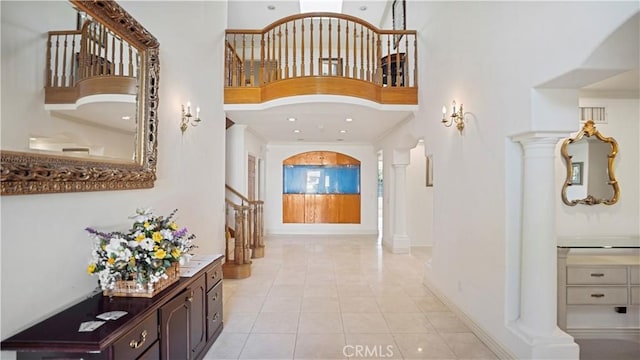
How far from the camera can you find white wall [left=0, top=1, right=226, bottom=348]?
140cm

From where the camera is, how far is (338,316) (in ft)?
11.1

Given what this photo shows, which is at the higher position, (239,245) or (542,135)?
(542,135)

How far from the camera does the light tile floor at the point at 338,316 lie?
2.71 m

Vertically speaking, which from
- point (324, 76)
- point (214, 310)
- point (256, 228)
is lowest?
point (214, 310)

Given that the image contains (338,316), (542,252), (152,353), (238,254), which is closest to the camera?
(152,353)

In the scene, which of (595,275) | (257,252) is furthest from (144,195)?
(595,275)

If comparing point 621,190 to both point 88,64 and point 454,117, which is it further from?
point 88,64

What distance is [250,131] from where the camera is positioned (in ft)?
22.1

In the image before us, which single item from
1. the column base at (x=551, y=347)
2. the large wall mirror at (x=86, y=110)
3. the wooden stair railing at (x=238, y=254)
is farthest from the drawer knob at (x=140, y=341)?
the wooden stair railing at (x=238, y=254)

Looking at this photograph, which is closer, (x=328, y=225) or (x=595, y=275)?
(x=595, y=275)

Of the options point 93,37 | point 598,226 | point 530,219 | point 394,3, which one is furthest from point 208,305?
point 394,3

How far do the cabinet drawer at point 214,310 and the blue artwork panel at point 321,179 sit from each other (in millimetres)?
6126

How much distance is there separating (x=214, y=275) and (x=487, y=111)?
282 cm

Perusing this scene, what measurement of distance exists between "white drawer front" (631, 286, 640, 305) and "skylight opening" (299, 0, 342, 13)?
7.02m
